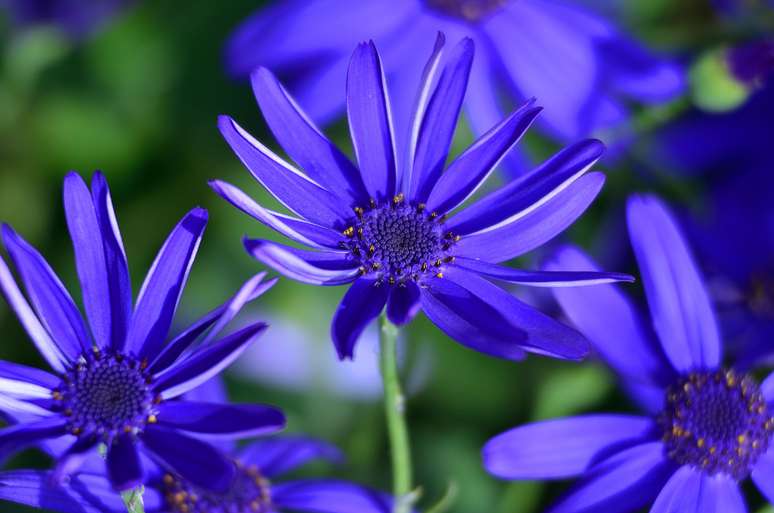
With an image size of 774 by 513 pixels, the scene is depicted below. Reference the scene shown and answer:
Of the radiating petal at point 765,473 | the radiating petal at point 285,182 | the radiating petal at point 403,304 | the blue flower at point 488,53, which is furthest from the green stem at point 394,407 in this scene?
the blue flower at point 488,53

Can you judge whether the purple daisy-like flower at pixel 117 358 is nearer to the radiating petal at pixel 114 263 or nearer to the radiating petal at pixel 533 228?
the radiating petal at pixel 114 263

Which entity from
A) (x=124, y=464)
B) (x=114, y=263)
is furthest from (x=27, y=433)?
(x=114, y=263)

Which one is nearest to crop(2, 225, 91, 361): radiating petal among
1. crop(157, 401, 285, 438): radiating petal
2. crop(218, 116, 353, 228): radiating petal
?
crop(157, 401, 285, 438): radiating petal

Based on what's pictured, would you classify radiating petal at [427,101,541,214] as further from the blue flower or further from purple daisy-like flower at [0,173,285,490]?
the blue flower

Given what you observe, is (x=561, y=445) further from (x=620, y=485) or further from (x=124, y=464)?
(x=124, y=464)

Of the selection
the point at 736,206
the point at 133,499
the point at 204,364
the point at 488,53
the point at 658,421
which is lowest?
the point at 133,499

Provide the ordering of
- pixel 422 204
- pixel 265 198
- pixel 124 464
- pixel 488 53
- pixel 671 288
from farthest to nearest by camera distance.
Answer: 1. pixel 265 198
2. pixel 488 53
3. pixel 671 288
4. pixel 422 204
5. pixel 124 464
